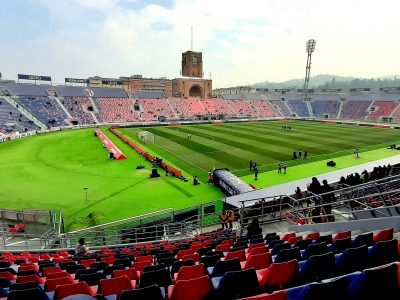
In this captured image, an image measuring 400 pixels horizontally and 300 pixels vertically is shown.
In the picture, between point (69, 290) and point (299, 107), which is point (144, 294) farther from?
point (299, 107)

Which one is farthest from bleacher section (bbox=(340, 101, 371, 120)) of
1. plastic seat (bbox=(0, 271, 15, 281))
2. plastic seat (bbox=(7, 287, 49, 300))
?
plastic seat (bbox=(7, 287, 49, 300))

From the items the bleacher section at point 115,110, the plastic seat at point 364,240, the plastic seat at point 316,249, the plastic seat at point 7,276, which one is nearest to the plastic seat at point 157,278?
the plastic seat at point 316,249

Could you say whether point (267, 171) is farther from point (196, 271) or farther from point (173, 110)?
point (173, 110)

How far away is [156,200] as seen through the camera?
23922mm

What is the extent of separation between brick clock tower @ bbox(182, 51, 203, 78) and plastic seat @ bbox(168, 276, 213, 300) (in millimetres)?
152249

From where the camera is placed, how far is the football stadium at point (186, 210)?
4.61 m

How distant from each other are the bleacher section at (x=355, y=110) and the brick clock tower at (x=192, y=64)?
243 feet

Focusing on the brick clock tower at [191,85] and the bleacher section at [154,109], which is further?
the brick clock tower at [191,85]

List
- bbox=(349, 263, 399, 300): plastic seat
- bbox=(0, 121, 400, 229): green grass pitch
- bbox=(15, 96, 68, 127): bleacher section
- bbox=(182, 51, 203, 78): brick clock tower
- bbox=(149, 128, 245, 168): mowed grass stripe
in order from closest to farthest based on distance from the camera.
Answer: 1. bbox=(349, 263, 399, 300): plastic seat
2. bbox=(0, 121, 400, 229): green grass pitch
3. bbox=(149, 128, 245, 168): mowed grass stripe
4. bbox=(15, 96, 68, 127): bleacher section
5. bbox=(182, 51, 203, 78): brick clock tower

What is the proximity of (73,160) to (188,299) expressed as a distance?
3691 centimetres

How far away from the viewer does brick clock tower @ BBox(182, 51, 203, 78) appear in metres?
149

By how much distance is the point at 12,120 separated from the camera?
6844cm

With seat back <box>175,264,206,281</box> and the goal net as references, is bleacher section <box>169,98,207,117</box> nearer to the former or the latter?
A: the goal net

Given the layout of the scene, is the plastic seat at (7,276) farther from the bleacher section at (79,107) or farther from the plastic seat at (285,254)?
the bleacher section at (79,107)
